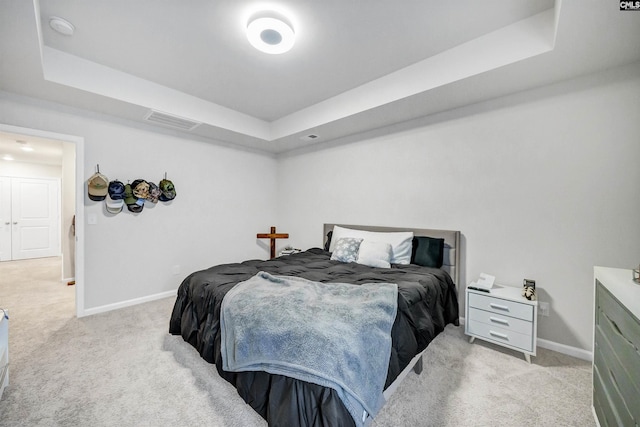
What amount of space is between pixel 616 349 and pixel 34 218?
972cm

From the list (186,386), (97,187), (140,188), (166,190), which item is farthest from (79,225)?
(186,386)

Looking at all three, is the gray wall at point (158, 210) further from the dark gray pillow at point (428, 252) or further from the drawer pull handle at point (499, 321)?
the drawer pull handle at point (499, 321)

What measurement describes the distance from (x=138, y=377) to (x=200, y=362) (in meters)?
0.42

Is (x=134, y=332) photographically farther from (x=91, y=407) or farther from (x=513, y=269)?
(x=513, y=269)

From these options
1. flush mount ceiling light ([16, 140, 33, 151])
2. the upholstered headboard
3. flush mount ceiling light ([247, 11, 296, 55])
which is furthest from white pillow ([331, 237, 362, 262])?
flush mount ceiling light ([16, 140, 33, 151])

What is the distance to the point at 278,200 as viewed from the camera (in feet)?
16.7

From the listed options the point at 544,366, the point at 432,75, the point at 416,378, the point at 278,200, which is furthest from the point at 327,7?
the point at 278,200

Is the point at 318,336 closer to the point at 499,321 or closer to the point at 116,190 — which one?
the point at 499,321

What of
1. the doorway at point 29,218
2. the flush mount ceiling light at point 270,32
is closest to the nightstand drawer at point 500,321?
the flush mount ceiling light at point 270,32

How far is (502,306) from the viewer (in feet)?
7.43

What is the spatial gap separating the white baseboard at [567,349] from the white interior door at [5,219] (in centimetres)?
973

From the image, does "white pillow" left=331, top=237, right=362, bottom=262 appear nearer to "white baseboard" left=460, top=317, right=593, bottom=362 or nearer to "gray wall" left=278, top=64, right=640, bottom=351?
"gray wall" left=278, top=64, right=640, bottom=351

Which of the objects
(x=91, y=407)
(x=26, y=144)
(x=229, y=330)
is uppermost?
(x=26, y=144)

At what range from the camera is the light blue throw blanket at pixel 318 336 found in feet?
4.04
